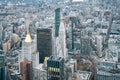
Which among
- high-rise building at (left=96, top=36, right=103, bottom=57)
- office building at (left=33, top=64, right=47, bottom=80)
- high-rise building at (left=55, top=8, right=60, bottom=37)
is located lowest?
office building at (left=33, top=64, right=47, bottom=80)

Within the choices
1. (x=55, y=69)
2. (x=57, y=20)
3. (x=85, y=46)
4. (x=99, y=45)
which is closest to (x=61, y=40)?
(x=85, y=46)

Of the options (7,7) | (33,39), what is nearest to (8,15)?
(7,7)

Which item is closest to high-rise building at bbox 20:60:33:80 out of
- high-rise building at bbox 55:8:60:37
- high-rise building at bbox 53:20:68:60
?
high-rise building at bbox 53:20:68:60

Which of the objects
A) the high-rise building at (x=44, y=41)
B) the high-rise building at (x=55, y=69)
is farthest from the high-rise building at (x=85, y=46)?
the high-rise building at (x=55, y=69)

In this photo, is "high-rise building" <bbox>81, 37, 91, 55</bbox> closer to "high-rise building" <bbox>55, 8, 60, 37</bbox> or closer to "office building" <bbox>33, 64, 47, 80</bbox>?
"high-rise building" <bbox>55, 8, 60, 37</bbox>

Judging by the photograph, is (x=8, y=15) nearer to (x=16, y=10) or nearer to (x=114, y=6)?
(x=16, y=10)

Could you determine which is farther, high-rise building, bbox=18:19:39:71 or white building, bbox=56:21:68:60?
white building, bbox=56:21:68:60

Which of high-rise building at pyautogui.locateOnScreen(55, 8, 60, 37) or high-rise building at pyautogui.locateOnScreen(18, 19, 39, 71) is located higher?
high-rise building at pyautogui.locateOnScreen(55, 8, 60, 37)

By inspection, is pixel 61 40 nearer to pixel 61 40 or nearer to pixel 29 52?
pixel 61 40
